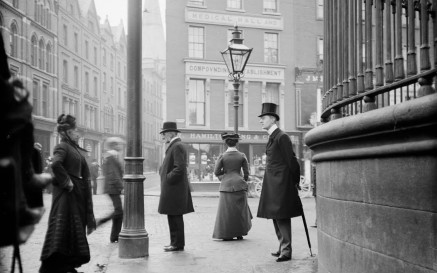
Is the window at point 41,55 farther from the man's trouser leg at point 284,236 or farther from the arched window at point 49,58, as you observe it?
the man's trouser leg at point 284,236

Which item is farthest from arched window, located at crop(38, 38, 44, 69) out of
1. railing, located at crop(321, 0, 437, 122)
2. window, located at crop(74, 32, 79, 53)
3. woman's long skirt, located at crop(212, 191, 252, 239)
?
railing, located at crop(321, 0, 437, 122)

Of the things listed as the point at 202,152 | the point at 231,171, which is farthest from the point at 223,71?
the point at 231,171

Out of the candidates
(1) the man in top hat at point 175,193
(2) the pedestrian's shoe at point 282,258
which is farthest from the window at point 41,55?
(2) the pedestrian's shoe at point 282,258

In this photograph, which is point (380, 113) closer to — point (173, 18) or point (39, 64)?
point (173, 18)

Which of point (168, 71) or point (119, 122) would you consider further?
point (119, 122)

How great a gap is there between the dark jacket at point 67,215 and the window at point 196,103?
20.6m

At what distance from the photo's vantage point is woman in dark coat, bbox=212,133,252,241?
886cm

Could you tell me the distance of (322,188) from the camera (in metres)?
4.74

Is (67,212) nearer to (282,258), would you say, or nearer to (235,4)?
(282,258)

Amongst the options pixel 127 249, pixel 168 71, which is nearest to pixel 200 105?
pixel 168 71

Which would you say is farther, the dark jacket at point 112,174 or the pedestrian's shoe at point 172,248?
the dark jacket at point 112,174

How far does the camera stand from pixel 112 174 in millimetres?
9008

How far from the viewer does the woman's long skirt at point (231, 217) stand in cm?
883

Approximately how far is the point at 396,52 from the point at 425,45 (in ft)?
1.45
